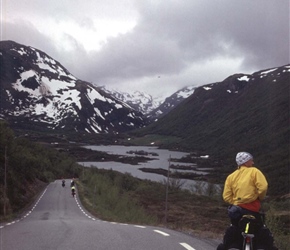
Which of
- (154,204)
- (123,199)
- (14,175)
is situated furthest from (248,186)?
(154,204)

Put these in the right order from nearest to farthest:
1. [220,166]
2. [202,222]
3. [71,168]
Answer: [202,222] → [71,168] → [220,166]

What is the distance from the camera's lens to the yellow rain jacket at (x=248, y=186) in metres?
6.16

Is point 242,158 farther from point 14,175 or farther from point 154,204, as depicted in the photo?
point 154,204

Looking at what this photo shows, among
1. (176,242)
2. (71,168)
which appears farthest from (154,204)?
(176,242)

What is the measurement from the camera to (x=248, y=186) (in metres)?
6.25

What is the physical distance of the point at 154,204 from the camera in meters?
70.5

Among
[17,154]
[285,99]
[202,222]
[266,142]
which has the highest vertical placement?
[285,99]

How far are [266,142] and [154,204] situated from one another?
96.3 metres

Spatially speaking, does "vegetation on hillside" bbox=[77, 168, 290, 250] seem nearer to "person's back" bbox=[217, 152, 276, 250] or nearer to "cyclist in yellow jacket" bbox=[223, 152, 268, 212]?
"person's back" bbox=[217, 152, 276, 250]

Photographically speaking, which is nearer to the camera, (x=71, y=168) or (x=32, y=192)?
(x=32, y=192)

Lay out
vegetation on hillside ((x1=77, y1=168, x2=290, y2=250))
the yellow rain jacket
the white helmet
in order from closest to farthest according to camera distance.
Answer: the yellow rain jacket, the white helmet, vegetation on hillside ((x1=77, y1=168, x2=290, y2=250))

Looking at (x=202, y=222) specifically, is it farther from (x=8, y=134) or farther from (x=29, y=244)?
(x=29, y=244)

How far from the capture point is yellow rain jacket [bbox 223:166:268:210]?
6.16 m

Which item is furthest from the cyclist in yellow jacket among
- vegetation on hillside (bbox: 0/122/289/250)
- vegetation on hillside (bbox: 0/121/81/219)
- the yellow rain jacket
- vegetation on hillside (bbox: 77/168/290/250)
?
vegetation on hillside (bbox: 77/168/290/250)
